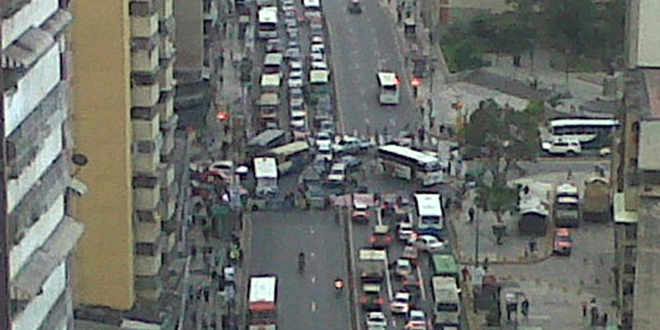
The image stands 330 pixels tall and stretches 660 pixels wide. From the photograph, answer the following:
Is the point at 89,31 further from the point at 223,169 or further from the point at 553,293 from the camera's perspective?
the point at 223,169

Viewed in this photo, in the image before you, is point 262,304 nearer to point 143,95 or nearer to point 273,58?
point 143,95

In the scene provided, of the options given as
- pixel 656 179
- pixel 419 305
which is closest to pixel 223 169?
pixel 419 305

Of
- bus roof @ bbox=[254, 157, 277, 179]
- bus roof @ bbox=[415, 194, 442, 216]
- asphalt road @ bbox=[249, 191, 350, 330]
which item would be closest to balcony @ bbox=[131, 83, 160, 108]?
asphalt road @ bbox=[249, 191, 350, 330]

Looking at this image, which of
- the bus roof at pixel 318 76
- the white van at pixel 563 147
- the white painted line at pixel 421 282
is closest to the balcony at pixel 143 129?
the white painted line at pixel 421 282

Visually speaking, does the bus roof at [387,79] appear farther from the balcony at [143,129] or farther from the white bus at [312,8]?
the balcony at [143,129]

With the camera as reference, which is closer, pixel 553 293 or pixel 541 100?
pixel 553 293

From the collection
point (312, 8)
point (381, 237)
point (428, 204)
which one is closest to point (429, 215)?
point (428, 204)

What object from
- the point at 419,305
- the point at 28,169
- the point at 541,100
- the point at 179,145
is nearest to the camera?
the point at 28,169
